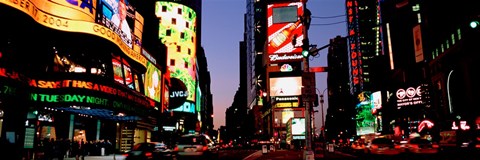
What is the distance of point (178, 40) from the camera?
274 ft

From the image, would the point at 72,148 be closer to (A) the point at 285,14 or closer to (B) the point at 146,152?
(B) the point at 146,152

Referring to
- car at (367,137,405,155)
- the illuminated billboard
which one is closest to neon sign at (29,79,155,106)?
car at (367,137,405,155)

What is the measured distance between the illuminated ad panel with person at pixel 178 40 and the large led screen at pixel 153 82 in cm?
3211

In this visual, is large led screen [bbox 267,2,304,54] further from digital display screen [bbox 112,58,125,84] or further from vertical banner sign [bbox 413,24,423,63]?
digital display screen [bbox 112,58,125,84]

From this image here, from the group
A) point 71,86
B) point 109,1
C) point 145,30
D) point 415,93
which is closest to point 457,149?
point 71,86

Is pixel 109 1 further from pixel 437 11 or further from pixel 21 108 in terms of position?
pixel 437 11

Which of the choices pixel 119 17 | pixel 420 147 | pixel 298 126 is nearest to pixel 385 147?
pixel 420 147

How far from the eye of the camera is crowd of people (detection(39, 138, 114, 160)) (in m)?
26.9

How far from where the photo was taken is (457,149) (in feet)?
97.1

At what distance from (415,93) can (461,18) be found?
63.2 feet

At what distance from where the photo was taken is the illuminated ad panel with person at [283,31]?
80.7m

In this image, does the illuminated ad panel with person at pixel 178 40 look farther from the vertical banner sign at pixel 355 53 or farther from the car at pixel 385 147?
the vertical banner sign at pixel 355 53

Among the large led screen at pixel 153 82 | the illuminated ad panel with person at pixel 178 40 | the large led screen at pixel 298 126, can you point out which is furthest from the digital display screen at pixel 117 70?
the illuminated ad panel with person at pixel 178 40

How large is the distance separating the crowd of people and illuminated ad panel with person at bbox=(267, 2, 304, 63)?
47.8 metres
